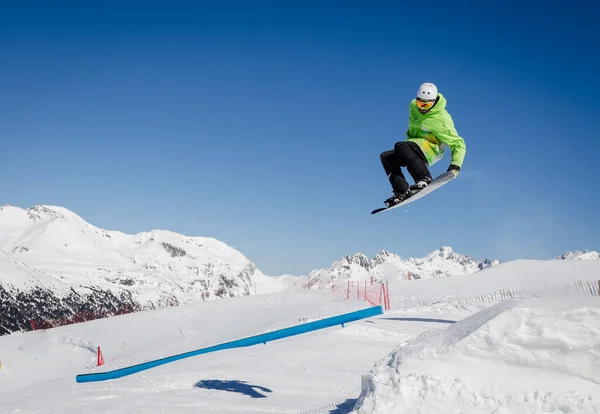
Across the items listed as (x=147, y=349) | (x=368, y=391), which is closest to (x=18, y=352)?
(x=147, y=349)

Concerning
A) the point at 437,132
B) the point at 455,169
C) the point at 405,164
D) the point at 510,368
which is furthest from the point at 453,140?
the point at 510,368

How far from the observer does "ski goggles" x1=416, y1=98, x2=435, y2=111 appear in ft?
23.9

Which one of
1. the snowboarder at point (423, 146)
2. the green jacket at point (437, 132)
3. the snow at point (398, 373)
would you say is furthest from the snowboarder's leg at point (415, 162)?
the snow at point (398, 373)

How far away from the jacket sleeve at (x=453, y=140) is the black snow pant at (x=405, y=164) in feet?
1.51

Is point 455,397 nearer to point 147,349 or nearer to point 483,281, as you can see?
point 147,349

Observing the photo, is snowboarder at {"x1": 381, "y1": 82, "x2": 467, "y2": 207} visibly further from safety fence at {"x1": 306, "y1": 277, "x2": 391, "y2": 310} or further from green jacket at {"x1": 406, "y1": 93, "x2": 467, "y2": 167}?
safety fence at {"x1": 306, "y1": 277, "x2": 391, "y2": 310}

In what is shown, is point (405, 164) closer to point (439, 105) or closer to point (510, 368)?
point (439, 105)

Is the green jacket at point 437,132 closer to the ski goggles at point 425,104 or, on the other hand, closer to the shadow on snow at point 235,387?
the ski goggles at point 425,104

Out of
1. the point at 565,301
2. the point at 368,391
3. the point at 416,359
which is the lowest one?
the point at 368,391

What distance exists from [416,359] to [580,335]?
4.82ft

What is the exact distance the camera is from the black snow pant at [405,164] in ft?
25.2

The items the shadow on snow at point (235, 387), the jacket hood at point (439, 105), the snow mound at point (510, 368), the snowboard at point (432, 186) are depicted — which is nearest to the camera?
the snow mound at point (510, 368)

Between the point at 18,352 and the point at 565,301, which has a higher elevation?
the point at 565,301

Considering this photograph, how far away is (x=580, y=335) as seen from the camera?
4.15 m
